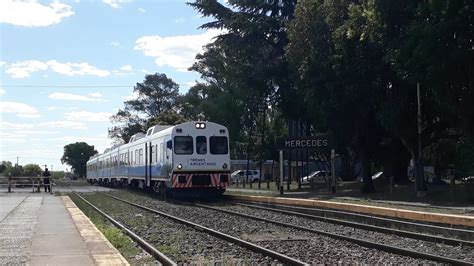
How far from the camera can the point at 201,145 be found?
2620 cm

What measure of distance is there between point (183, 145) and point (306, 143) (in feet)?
25.8

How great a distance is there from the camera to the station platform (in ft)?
30.2

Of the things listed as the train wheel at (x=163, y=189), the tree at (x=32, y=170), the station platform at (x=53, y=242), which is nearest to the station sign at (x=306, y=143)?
the train wheel at (x=163, y=189)

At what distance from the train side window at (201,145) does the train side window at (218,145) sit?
0.30 m

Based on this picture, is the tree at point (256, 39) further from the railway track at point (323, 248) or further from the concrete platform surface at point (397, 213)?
the railway track at point (323, 248)

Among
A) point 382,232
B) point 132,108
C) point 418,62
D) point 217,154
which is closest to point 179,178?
point 217,154

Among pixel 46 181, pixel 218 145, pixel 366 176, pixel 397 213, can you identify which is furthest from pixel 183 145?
pixel 46 181

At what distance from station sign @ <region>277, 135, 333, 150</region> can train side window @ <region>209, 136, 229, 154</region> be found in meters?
5.38

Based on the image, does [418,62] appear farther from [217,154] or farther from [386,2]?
[217,154]

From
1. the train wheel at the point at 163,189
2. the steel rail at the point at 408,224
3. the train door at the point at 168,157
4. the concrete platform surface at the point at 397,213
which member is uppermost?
the train door at the point at 168,157

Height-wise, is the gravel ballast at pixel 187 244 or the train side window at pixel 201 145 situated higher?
the train side window at pixel 201 145

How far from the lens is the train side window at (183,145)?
25.6 metres

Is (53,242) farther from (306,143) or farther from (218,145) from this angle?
(306,143)

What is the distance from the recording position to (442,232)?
13430 millimetres
